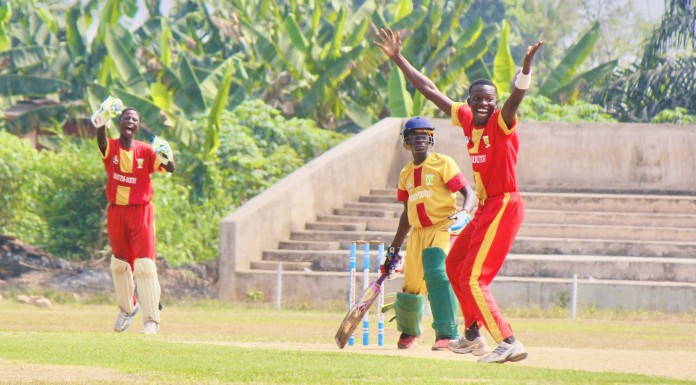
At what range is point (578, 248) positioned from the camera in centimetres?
2188

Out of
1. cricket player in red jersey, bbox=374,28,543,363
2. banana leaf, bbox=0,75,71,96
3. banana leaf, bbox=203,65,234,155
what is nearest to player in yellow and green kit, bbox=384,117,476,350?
cricket player in red jersey, bbox=374,28,543,363

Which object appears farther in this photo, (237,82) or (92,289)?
(237,82)

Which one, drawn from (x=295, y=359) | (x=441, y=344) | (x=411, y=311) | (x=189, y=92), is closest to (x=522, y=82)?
(x=295, y=359)

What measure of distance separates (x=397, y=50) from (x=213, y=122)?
15.8 metres

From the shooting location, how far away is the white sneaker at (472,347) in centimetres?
1043

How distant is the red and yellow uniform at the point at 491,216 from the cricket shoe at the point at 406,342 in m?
1.85

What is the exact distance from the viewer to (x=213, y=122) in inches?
1027

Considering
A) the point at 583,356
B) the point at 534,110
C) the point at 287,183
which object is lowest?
the point at 583,356

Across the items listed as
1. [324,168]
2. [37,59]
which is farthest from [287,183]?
[37,59]

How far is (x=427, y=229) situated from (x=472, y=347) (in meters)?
1.29

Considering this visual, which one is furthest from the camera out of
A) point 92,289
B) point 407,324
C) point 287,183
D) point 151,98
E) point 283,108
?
point 283,108

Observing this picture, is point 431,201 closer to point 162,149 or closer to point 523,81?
point 523,81

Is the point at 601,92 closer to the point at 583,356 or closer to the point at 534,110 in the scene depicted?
the point at 534,110

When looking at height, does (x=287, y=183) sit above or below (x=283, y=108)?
below
